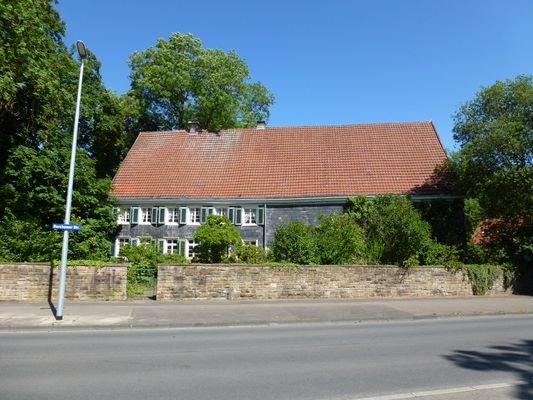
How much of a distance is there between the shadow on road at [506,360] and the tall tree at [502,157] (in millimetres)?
15224

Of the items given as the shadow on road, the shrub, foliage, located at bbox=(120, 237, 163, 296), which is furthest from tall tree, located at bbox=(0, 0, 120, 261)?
the shadow on road

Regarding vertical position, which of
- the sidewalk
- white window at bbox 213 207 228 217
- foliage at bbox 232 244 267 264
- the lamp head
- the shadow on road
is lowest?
the shadow on road

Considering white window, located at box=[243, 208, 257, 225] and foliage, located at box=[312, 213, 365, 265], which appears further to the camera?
white window, located at box=[243, 208, 257, 225]

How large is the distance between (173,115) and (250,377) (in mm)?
40669

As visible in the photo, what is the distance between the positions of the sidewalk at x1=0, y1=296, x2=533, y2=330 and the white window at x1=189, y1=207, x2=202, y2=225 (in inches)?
544

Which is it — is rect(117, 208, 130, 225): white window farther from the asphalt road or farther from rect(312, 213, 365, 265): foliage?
the asphalt road

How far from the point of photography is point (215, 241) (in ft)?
80.4

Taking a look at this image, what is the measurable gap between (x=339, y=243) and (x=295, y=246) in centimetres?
205

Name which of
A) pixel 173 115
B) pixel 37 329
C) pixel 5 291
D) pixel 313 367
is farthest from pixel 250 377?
pixel 173 115

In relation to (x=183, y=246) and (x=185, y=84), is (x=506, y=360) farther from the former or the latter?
(x=185, y=84)

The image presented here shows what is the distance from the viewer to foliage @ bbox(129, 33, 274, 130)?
141 ft

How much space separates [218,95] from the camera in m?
43.2

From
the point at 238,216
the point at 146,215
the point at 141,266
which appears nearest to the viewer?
the point at 141,266

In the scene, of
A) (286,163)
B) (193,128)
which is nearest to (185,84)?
(193,128)
